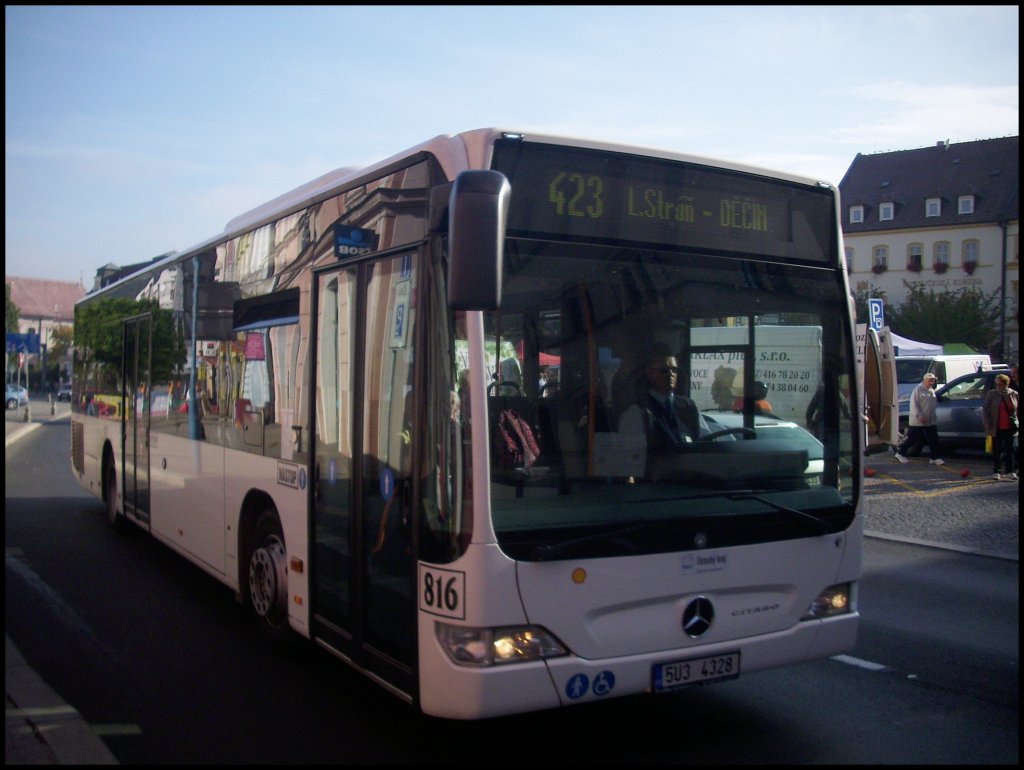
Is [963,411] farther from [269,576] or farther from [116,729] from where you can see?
[116,729]

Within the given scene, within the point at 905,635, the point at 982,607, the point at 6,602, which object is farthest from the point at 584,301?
the point at 6,602

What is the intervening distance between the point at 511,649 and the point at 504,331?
1380 millimetres

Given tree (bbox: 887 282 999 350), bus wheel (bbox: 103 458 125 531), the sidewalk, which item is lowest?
the sidewalk

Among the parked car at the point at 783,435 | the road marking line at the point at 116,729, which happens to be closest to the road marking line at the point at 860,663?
the parked car at the point at 783,435

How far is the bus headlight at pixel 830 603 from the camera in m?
5.23

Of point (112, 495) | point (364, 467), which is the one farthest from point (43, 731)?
point (112, 495)

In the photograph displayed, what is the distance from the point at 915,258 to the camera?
72.7 meters

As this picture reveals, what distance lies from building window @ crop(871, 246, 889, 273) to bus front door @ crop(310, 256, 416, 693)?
74397 mm

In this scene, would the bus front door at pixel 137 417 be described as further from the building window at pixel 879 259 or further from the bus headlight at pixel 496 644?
the building window at pixel 879 259

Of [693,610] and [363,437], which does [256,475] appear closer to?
[363,437]

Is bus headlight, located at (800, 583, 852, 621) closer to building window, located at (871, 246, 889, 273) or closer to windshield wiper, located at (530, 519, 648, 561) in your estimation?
windshield wiper, located at (530, 519, 648, 561)

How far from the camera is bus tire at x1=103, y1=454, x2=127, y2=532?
38.4 feet

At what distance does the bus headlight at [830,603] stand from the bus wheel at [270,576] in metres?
3.13

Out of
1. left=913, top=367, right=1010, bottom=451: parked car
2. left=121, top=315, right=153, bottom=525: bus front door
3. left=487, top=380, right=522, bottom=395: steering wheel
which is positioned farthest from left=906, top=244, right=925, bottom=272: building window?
left=487, top=380, right=522, bottom=395: steering wheel
